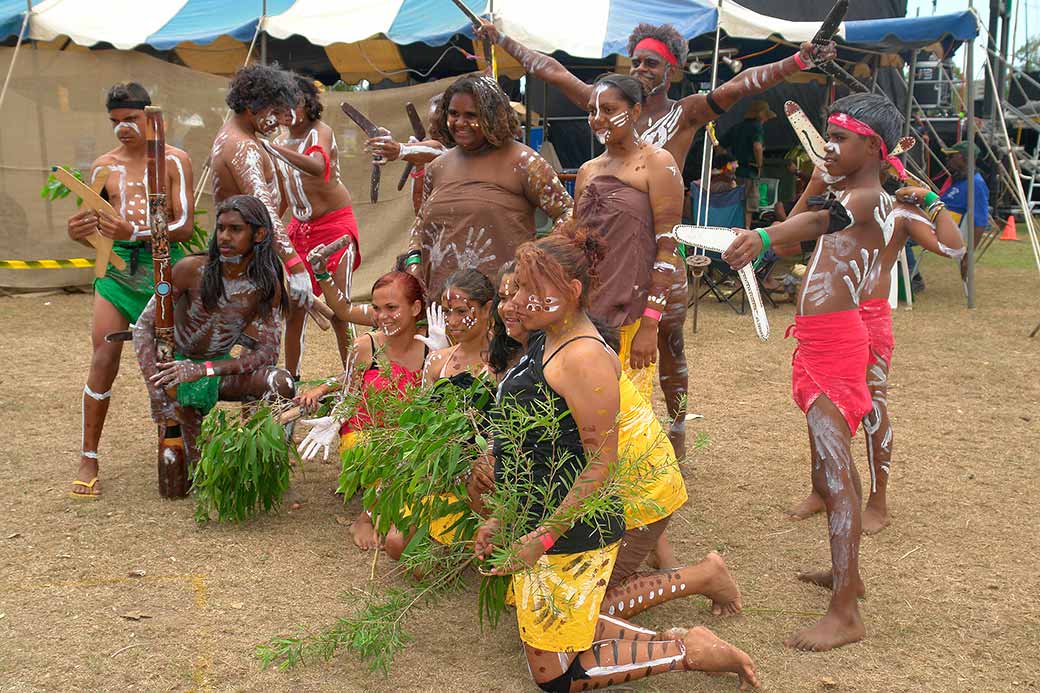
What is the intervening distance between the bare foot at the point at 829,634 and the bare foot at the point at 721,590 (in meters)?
0.23

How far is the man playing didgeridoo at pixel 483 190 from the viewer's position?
3922 mm

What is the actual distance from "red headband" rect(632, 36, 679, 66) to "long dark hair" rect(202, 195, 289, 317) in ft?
6.44

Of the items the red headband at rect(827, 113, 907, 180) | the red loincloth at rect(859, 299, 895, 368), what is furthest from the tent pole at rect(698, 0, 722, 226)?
the red headband at rect(827, 113, 907, 180)

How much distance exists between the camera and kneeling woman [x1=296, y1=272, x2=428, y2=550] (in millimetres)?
4016

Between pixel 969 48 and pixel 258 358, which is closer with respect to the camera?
pixel 258 358

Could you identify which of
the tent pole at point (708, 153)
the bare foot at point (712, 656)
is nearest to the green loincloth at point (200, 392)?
the bare foot at point (712, 656)

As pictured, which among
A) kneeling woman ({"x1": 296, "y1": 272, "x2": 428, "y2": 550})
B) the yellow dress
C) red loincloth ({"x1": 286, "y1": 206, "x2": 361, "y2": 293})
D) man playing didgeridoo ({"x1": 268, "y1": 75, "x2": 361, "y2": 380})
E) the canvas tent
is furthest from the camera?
the canvas tent

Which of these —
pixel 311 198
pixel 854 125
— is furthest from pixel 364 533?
pixel 854 125

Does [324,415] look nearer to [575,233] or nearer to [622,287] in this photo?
[622,287]

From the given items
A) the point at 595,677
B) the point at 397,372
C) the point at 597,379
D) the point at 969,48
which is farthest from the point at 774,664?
the point at 969,48

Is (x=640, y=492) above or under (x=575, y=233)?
under

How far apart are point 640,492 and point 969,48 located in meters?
8.45

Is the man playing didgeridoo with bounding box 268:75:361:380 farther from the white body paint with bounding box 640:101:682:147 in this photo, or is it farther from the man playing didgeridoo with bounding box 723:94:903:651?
the man playing didgeridoo with bounding box 723:94:903:651

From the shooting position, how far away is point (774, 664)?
10.00 ft
